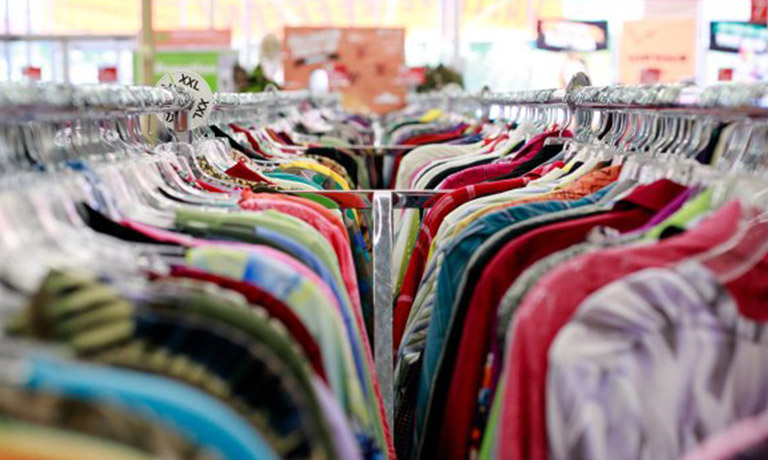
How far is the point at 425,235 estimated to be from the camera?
2244mm

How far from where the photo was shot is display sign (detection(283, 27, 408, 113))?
9.66 metres

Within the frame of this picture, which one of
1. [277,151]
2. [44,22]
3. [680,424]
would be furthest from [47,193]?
[44,22]

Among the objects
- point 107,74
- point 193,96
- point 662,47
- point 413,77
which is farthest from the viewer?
point 662,47

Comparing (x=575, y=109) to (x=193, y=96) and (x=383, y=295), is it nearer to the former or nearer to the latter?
(x=383, y=295)

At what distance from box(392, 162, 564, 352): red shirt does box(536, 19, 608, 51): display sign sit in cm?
946

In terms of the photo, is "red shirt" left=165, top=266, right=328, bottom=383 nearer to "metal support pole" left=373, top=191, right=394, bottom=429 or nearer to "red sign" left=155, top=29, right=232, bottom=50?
"metal support pole" left=373, top=191, right=394, bottom=429

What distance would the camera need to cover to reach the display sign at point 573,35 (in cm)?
1178

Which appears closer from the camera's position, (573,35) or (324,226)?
(324,226)

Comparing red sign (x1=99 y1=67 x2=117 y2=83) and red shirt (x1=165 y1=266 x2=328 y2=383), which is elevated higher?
red sign (x1=99 y1=67 x2=117 y2=83)

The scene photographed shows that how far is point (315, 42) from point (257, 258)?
8.50m

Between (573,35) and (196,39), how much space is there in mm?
4540

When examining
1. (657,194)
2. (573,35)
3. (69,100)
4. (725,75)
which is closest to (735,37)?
(725,75)

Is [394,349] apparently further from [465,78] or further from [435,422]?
[465,78]

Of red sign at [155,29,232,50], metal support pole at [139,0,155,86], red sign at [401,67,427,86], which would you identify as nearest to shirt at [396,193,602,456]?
metal support pole at [139,0,155,86]
